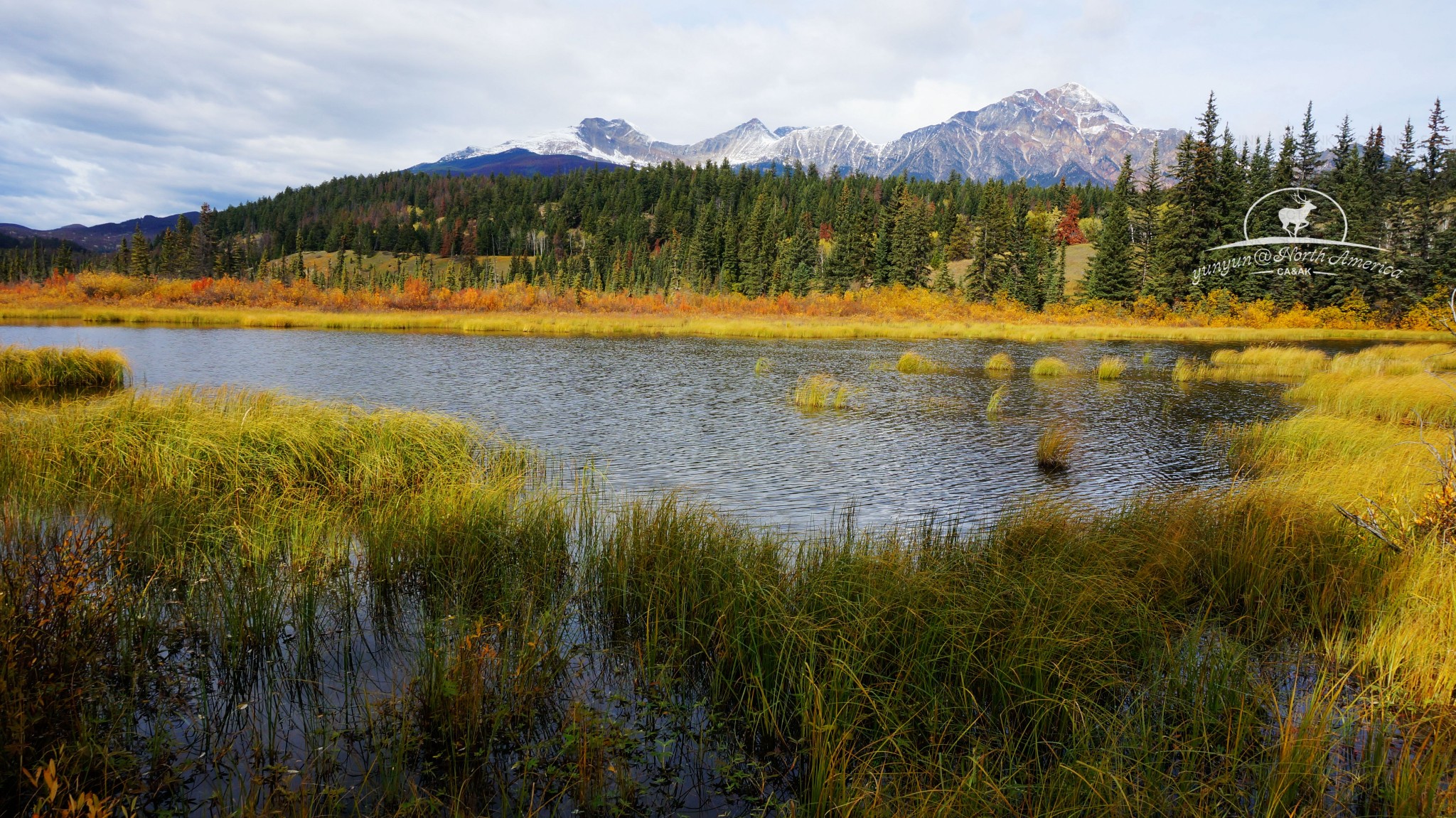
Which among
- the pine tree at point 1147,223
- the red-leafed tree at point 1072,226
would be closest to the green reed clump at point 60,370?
the pine tree at point 1147,223

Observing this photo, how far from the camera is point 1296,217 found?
56719mm

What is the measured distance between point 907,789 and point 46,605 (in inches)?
172

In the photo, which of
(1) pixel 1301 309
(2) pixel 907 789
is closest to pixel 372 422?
(2) pixel 907 789

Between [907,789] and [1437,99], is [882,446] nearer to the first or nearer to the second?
[907,789]

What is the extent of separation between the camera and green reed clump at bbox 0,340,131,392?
16328mm

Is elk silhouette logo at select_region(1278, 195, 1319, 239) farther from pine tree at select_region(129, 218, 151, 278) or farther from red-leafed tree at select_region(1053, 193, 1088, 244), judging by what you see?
pine tree at select_region(129, 218, 151, 278)

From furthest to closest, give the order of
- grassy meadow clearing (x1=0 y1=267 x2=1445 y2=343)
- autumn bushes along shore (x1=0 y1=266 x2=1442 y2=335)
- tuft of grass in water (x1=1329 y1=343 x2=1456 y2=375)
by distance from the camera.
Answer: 1. autumn bushes along shore (x1=0 y1=266 x2=1442 y2=335)
2. grassy meadow clearing (x1=0 y1=267 x2=1445 y2=343)
3. tuft of grass in water (x1=1329 y1=343 x2=1456 y2=375)

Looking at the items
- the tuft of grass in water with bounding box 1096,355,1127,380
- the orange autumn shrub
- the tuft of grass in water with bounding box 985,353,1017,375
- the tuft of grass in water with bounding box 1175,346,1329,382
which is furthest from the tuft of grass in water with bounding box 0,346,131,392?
the orange autumn shrub

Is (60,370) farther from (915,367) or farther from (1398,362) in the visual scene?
(1398,362)

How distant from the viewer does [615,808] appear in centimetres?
357

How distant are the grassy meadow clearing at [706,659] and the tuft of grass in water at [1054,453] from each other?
5.23 metres

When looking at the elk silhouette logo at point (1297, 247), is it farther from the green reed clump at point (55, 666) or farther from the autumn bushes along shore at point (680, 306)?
the green reed clump at point (55, 666)

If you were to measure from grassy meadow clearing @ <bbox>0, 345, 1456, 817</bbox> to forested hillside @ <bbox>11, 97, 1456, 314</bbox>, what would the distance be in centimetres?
6291

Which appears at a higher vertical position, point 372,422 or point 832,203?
point 832,203
